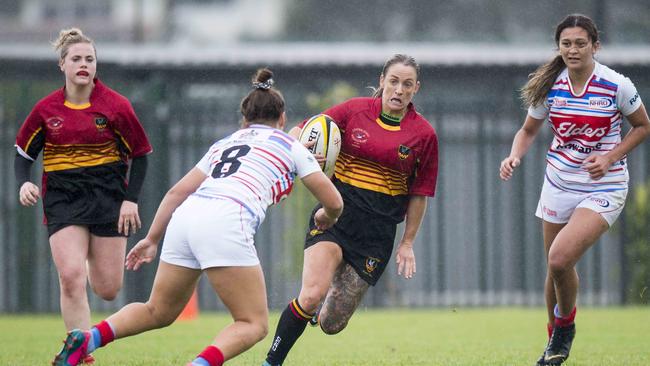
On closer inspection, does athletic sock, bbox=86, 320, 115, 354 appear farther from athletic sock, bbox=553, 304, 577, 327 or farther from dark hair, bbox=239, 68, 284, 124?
athletic sock, bbox=553, 304, 577, 327

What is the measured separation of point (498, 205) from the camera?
15.6 m

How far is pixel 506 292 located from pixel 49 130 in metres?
9.23

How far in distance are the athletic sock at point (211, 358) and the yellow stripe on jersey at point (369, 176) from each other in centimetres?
208

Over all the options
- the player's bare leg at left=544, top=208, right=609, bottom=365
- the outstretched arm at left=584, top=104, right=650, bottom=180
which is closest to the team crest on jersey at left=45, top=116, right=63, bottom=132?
the player's bare leg at left=544, top=208, right=609, bottom=365

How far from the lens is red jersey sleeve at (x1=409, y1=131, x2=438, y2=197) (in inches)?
289

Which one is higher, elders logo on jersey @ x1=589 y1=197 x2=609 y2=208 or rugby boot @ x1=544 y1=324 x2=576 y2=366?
elders logo on jersey @ x1=589 y1=197 x2=609 y2=208

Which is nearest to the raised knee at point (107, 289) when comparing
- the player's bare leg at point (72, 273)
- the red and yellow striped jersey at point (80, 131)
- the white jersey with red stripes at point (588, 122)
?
the player's bare leg at point (72, 273)

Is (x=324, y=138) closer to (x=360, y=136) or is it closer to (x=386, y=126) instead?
(x=360, y=136)

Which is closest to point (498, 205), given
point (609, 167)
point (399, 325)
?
point (399, 325)

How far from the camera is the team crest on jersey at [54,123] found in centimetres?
764

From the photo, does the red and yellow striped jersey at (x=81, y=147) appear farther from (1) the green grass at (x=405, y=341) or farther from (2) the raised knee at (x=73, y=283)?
(1) the green grass at (x=405, y=341)

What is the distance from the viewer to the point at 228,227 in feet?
18.5

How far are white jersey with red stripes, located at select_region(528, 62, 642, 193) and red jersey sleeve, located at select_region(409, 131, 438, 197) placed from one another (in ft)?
2.75

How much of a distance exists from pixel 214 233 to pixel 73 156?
8.04 feet
